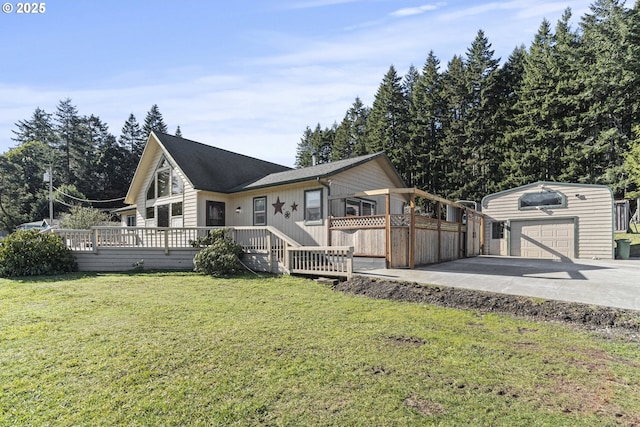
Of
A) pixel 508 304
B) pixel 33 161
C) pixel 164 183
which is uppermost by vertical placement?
pixel 33 161

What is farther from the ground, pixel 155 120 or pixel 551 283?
pixel 155 120

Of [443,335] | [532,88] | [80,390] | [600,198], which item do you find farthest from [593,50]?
[80,390]

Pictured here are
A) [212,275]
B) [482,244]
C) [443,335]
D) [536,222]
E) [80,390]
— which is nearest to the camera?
[80,390]

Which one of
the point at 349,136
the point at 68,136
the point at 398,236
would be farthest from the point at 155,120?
the point at 398,236

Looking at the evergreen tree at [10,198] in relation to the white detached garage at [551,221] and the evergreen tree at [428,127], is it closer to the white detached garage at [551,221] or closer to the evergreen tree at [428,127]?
the evergreen tree at [428,127]

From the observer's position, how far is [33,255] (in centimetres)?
945

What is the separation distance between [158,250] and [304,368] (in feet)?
31.2

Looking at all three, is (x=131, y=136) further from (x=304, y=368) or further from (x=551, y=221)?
(x=304, y=368)

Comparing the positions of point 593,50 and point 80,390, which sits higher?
point 593,50

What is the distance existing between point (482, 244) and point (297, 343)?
15967 mm

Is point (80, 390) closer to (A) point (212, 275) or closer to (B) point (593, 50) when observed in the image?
(A) point (212, 275)

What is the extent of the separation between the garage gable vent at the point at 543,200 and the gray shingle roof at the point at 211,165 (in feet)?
44.7

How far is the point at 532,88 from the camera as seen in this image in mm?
26219

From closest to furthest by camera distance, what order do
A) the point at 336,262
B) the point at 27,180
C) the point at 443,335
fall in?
the point at 443,335 < the point at 336,262 < the point at 27,180
